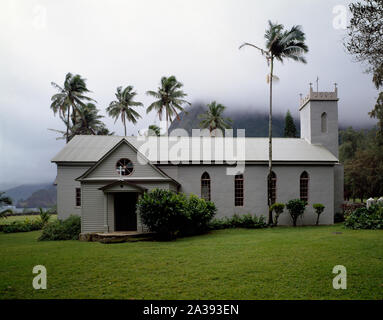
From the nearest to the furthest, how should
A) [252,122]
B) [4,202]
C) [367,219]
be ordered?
1. [367,219]
2. [4,202]
3. [252,122]

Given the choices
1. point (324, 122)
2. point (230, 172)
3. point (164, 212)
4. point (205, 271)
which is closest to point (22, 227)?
point (164, 212)

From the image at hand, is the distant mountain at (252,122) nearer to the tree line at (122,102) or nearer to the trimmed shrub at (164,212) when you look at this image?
the tree line at (122,102)

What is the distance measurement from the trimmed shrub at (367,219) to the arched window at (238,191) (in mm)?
7736

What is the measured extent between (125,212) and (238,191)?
939 centimetres

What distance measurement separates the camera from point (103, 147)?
74.9ft

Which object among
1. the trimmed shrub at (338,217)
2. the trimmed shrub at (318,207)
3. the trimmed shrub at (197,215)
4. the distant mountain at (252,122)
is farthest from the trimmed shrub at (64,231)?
the distant mountain at (252,122)

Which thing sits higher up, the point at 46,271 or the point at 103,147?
the point at 103,147

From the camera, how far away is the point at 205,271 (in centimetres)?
852

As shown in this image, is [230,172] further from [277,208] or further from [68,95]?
[68,95]

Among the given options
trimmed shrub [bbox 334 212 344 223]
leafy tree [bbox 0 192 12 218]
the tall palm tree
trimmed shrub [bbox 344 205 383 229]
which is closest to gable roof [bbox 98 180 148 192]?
leafy tree [bbox 0 192 12 218]

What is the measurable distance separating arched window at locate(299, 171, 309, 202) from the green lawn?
27.3ft
